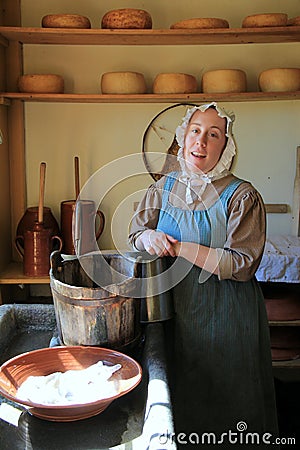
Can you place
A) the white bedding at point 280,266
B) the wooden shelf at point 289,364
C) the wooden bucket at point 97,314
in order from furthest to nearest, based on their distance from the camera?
the wooden shelf at point 289,364
the white bedding at point 280,266
the wooden bucket at point 97,314

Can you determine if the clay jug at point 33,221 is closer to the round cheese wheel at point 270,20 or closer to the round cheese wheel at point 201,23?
the round cheese wheel at point 201,23

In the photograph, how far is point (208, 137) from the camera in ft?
4.58

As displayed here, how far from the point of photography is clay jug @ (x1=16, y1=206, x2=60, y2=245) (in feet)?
8.48

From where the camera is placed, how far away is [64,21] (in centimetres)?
237

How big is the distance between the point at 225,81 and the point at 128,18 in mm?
546

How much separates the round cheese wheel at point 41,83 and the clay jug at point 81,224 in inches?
22.3

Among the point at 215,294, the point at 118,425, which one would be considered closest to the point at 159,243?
the point at 215,294

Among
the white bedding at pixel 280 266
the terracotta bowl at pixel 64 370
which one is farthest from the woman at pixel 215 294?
the white bedding at pixel 280 266

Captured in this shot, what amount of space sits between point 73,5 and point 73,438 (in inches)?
90.4

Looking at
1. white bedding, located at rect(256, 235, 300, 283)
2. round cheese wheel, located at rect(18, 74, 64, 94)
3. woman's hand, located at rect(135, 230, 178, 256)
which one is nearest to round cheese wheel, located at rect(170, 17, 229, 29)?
round cheese wheel, located at rect(18, 74, 64, 94)

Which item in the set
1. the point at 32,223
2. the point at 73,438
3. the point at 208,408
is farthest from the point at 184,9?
the point at 73,438

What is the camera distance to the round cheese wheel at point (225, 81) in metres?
2.47

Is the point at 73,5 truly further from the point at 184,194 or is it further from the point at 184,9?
the point at 184,194

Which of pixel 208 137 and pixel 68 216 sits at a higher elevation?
pixel 208 137
